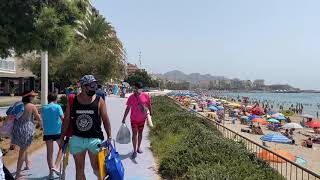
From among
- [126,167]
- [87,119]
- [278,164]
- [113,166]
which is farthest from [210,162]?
[278,164]

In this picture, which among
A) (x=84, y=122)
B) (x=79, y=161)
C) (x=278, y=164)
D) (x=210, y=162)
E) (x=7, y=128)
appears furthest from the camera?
(x=278, y=164)

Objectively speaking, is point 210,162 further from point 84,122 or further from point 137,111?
point 137,111

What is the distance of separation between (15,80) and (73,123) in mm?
59509

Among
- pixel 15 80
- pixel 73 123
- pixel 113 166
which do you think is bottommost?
pixel 113 166

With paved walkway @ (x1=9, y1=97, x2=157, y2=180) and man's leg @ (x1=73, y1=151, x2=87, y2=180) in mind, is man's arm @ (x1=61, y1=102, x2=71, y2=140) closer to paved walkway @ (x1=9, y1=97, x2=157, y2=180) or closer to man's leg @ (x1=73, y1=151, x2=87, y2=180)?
man's leg @ (x1=73, y1=151, x2=87, y2=180)

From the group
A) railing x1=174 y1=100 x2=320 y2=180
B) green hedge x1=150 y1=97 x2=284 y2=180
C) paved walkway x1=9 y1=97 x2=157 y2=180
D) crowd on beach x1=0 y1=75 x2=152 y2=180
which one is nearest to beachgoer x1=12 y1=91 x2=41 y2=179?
crowd on beach x1=0 y1=75 x2=152 y2=180

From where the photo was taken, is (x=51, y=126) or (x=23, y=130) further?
(x=51, y=126)

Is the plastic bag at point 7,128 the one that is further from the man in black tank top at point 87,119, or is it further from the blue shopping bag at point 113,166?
the blue shopping bag at point 113,166

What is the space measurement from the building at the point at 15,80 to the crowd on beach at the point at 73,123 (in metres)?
48.8

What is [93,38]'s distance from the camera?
5403cm

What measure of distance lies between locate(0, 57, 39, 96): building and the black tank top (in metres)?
52.7

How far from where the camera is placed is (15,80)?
62.6m

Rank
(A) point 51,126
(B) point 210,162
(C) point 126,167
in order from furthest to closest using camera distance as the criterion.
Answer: (C) point 126,167
(A) point 51,126
(B) point 210,162

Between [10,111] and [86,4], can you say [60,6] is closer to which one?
[86,4]
